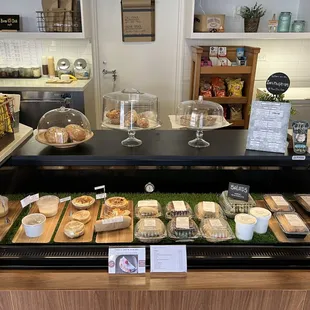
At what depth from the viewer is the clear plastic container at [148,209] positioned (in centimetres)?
159

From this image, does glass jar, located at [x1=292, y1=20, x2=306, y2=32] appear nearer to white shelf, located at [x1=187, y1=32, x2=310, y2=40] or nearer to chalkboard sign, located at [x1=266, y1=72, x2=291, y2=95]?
white shelf, located at [x1=187, y1=32, x2=310, y2=40]

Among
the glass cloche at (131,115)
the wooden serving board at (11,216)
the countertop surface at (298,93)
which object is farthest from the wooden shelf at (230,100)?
the wooden serving board at (11,216)

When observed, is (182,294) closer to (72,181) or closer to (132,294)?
(132,294)

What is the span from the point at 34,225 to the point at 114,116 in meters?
0.63

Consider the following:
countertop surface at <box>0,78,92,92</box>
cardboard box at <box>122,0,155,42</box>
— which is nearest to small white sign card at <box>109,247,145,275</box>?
countertop surface at <box>0,78,92,92</box>

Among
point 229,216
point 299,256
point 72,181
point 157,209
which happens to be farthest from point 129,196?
point 299,256

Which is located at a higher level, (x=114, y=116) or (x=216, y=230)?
(x=114, y=116)

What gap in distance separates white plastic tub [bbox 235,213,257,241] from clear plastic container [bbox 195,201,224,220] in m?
0.13

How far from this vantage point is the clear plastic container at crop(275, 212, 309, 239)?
1.49 m

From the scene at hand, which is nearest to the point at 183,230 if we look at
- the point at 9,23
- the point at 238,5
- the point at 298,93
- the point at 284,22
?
the point at 298,93

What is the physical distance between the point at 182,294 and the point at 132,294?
20 cm

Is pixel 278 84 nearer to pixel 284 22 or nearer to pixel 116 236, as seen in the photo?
pixel 116 236

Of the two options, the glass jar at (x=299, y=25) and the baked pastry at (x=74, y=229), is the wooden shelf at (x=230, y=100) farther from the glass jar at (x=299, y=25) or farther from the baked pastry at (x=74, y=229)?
the baked pastry at (x=74, y=229)

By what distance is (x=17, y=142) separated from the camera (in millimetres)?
1479
